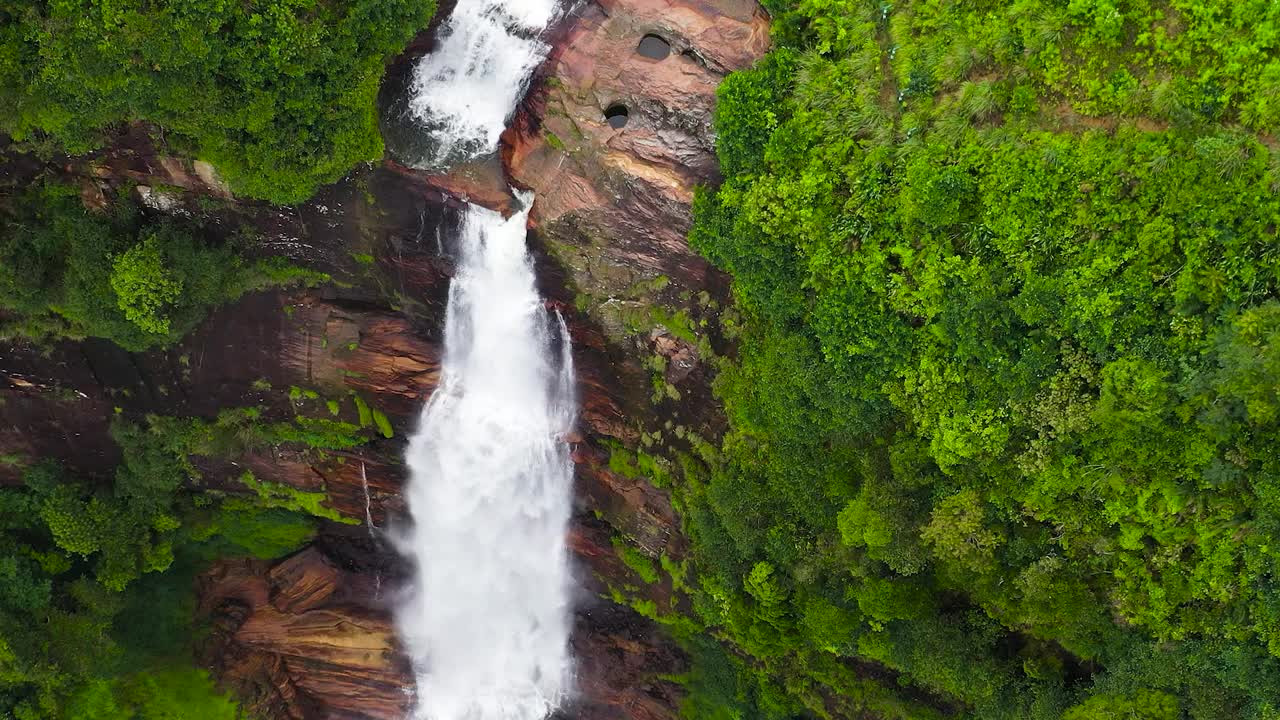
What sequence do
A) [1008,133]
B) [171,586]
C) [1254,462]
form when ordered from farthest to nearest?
1. [171,586]
2. [1008,133]
3. [1254,462]

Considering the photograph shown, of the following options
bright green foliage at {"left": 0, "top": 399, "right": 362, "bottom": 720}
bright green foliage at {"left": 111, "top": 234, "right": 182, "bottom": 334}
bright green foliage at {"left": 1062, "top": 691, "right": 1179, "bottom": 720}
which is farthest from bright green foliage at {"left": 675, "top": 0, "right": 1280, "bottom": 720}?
bright green foliage at {"left": 0, "top": 399, "right": 362, "bottom": 720}

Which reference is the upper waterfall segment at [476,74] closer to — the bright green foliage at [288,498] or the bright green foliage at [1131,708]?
the bright green foliage at [288,498]

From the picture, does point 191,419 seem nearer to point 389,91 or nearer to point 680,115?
point 389,91

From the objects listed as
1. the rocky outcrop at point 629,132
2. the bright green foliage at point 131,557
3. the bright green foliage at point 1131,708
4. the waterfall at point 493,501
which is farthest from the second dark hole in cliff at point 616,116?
the bright green foliage at point 1131,708

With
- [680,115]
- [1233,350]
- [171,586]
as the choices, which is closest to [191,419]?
[171,586]

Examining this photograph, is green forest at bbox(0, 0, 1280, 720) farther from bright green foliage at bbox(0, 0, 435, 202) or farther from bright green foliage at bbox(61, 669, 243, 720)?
bright green foliage at bbox(61, 669, 243, 720)
